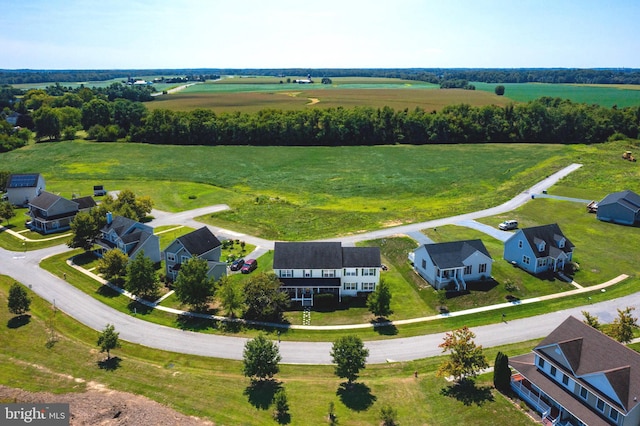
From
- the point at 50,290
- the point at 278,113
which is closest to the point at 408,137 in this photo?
the point at 278,113

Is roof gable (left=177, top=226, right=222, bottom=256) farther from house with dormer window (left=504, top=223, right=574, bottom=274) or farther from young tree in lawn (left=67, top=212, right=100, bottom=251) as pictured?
house with dormer window (left=504, top=223, right=574, bottom=274)

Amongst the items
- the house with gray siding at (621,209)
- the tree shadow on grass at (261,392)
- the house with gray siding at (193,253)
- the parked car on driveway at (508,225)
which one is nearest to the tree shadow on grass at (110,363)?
the tree shadow on grass at (261,392)

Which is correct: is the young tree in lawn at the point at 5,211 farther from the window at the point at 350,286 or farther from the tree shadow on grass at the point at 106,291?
the window at the point at 350,286

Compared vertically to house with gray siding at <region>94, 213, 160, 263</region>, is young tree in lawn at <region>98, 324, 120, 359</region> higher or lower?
lower

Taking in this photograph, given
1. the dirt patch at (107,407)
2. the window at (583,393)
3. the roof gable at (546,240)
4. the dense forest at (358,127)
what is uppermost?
the dense forest at (358,127)

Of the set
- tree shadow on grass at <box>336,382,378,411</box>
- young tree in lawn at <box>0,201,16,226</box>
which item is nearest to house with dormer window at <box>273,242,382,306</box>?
tree shadow on grass at <box>336,382,378,411</box>

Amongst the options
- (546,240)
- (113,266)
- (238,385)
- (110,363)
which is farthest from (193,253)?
(546,240)
